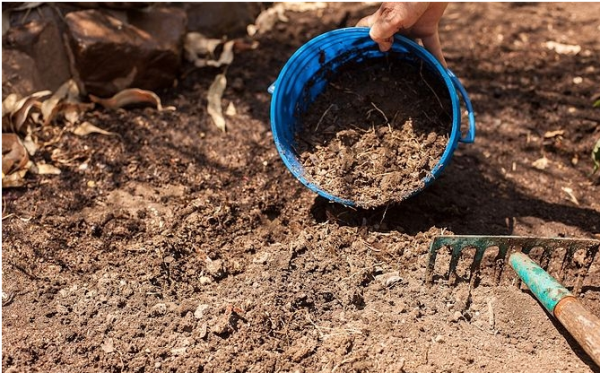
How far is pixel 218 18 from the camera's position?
4328 millimetres

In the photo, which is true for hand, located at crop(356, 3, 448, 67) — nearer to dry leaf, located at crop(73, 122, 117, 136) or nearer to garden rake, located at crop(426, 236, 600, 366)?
garden rake, located at crop(426, 236, 600, 366)

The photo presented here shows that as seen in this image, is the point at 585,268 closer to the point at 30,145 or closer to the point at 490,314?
the point at 490,314

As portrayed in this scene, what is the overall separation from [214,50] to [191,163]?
3.39ft

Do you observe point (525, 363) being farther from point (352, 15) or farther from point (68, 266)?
point (352, 15)

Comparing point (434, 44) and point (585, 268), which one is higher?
point (434, 44)

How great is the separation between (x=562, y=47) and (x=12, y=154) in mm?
3171

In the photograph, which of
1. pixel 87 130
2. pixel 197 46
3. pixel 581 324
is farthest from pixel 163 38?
pixel 581 324

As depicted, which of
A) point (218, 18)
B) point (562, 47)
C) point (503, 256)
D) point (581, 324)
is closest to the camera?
point (581, 324)

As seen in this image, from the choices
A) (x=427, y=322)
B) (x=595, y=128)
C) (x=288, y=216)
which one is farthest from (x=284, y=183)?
(x=595, y=128)

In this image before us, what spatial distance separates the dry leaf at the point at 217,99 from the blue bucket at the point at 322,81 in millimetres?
683

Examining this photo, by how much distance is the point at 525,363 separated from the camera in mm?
2385

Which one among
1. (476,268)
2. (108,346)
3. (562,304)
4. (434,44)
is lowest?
(108,346)

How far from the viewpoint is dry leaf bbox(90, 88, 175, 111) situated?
3.70 meters

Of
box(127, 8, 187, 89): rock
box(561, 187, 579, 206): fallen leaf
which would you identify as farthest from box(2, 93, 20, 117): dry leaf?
box(561, 187, 579, 206): fallen leaf
